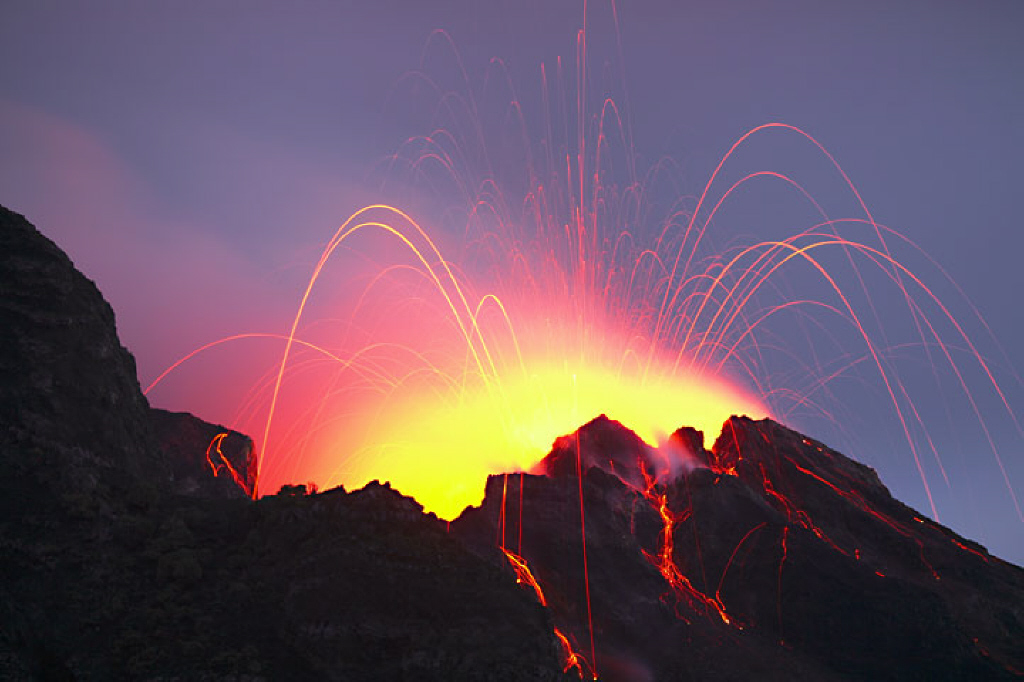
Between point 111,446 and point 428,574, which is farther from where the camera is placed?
point 111,446

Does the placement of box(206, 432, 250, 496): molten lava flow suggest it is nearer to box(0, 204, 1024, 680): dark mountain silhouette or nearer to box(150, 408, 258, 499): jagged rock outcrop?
box(150, 408, 258, 499): jagged rock outcrop

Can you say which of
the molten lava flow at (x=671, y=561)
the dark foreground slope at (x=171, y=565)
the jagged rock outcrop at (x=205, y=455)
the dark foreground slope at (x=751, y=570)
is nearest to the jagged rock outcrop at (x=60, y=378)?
the dark foreground slope at (x=171, y=565)

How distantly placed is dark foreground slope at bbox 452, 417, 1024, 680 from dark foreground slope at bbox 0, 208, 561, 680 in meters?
26.7

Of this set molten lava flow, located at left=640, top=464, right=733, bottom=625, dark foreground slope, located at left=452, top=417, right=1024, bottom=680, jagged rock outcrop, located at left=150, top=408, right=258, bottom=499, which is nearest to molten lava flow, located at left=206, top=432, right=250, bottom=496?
jagged rock outcrop, located at left=150, top=408, right=258, bottom=499

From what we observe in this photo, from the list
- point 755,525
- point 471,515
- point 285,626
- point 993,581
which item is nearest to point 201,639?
point 285,626

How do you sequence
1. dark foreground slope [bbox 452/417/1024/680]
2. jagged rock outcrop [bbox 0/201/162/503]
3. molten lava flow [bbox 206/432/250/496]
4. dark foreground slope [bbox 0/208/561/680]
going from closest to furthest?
dark foreground slope [bbox 0/208/561/680]
jagged rock outcrop [bbox 0/201/162/503]
dark foreground slope [bbox 452/417/1024/680]
molten lava flow [bbox 206/432/250/496]

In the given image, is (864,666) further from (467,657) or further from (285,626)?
(285,626)

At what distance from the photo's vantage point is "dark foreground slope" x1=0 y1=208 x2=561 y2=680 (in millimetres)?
26719

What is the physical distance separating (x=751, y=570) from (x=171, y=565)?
65849mm

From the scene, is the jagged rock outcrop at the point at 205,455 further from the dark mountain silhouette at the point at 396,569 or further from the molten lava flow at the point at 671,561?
the molten lava flow at the point at 671,561

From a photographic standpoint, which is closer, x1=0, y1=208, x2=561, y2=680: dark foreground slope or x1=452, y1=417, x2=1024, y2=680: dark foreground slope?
x1=0, y1=208, x2=561, y2=680: dark foreground slope

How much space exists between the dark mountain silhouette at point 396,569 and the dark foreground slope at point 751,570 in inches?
10.8

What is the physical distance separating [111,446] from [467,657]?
27186 mm

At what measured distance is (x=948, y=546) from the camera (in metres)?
81.2
